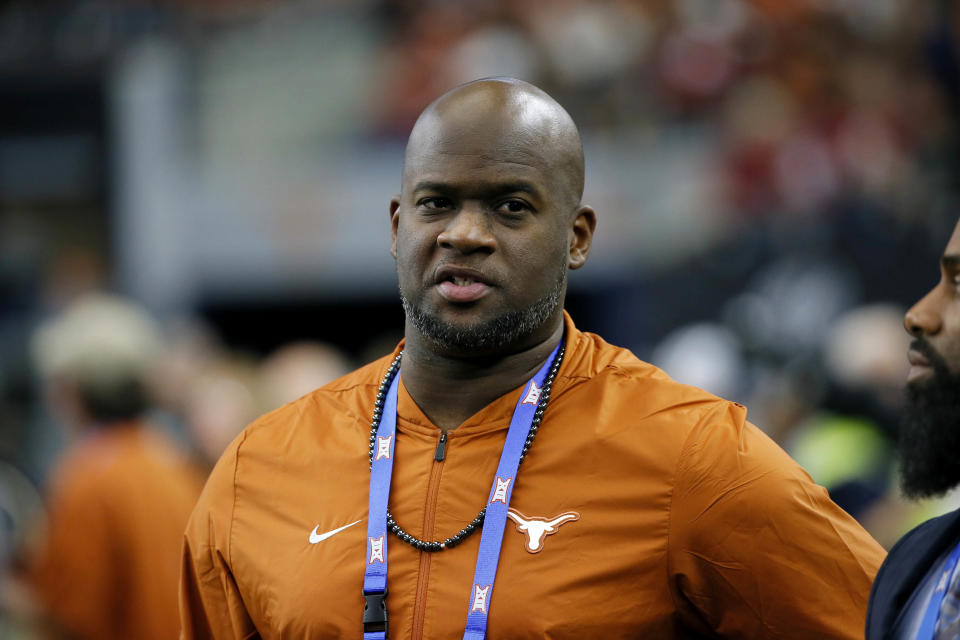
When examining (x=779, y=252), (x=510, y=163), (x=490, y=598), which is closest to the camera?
(x=490, y=598)

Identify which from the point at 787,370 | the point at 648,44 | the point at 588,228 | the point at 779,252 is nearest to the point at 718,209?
the point at 779,252

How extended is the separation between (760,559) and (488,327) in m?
0.69

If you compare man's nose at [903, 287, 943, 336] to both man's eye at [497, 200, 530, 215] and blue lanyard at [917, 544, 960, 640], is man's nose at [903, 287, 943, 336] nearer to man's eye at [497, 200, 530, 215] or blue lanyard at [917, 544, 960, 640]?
blue lanyard at [917, 544, 960, 640]

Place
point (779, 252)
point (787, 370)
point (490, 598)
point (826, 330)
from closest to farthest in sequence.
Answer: point (490, 598) → point (787, 370) → point (826, 330) → point (779, 252)

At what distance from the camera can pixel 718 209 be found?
993 cm

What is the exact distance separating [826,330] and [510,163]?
5892 millimetres

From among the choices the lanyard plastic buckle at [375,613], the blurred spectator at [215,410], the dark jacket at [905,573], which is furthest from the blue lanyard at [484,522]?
the blurred spectator at [215,410]

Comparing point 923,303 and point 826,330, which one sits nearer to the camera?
point 923,303

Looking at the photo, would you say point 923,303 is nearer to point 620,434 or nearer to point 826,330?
point 620,434

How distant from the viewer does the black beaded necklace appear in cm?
264

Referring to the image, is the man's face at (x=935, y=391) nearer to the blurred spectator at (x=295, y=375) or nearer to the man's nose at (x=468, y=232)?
the man's nose at (x=468, y=232)

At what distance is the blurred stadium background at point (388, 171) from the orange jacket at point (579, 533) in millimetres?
3970

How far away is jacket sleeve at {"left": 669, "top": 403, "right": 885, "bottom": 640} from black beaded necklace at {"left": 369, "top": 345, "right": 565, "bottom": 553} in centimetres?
32

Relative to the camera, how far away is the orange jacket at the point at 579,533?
2557mm
